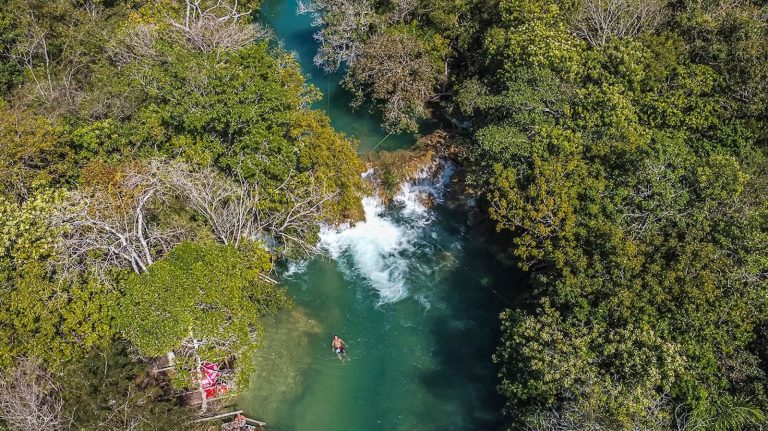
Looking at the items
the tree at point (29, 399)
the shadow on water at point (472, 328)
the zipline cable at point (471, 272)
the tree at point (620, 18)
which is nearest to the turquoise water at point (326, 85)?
the shadow on water at point (472, 328)

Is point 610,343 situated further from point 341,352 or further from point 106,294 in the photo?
point 106,294

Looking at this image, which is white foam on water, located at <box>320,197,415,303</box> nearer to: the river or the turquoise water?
the river

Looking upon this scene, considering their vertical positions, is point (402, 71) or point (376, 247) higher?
point (402, 71)

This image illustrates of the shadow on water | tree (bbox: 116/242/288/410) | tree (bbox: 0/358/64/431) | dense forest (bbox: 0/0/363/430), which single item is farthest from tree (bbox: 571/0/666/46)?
tree (bbox: 0/358/64/431)

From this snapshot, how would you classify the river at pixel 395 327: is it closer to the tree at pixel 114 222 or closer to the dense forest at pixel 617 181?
the dense forest at pixel 617 181

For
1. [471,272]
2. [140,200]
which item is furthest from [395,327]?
[140,200]

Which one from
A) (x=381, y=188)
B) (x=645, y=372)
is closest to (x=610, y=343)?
(x=645, y=372)

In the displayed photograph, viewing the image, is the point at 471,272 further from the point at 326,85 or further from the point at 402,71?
the point at 326,85
